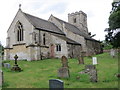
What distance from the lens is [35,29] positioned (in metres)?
28.6

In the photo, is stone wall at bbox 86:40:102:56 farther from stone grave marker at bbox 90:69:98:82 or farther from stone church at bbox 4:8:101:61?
stone grave marker at bbox 90:69:98:82

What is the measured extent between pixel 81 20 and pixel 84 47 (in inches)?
510

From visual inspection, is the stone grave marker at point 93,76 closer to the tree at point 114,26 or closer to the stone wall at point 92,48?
the tree at point 114,26

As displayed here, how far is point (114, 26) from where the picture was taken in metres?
25.7

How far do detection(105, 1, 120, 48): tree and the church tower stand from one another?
52.1 feet

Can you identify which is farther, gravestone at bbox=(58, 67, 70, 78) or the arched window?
the arched window

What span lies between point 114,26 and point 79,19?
20896 millimetres

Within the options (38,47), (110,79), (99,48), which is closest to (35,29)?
(38,47)

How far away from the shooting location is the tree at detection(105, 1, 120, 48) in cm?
2490

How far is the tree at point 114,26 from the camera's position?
980 inches

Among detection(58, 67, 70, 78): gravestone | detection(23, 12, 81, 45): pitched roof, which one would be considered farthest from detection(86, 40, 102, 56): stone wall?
detection(58, 67, 70, 78): gravestone

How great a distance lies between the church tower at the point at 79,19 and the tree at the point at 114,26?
52.1 ft

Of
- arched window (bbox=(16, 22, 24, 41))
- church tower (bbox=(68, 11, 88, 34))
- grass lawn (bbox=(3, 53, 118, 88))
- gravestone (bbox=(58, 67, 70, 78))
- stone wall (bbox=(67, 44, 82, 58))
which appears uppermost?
church tower (bbox=(68, 11, 88, 34))

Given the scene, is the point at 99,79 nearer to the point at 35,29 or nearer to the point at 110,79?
the point at 110,79
